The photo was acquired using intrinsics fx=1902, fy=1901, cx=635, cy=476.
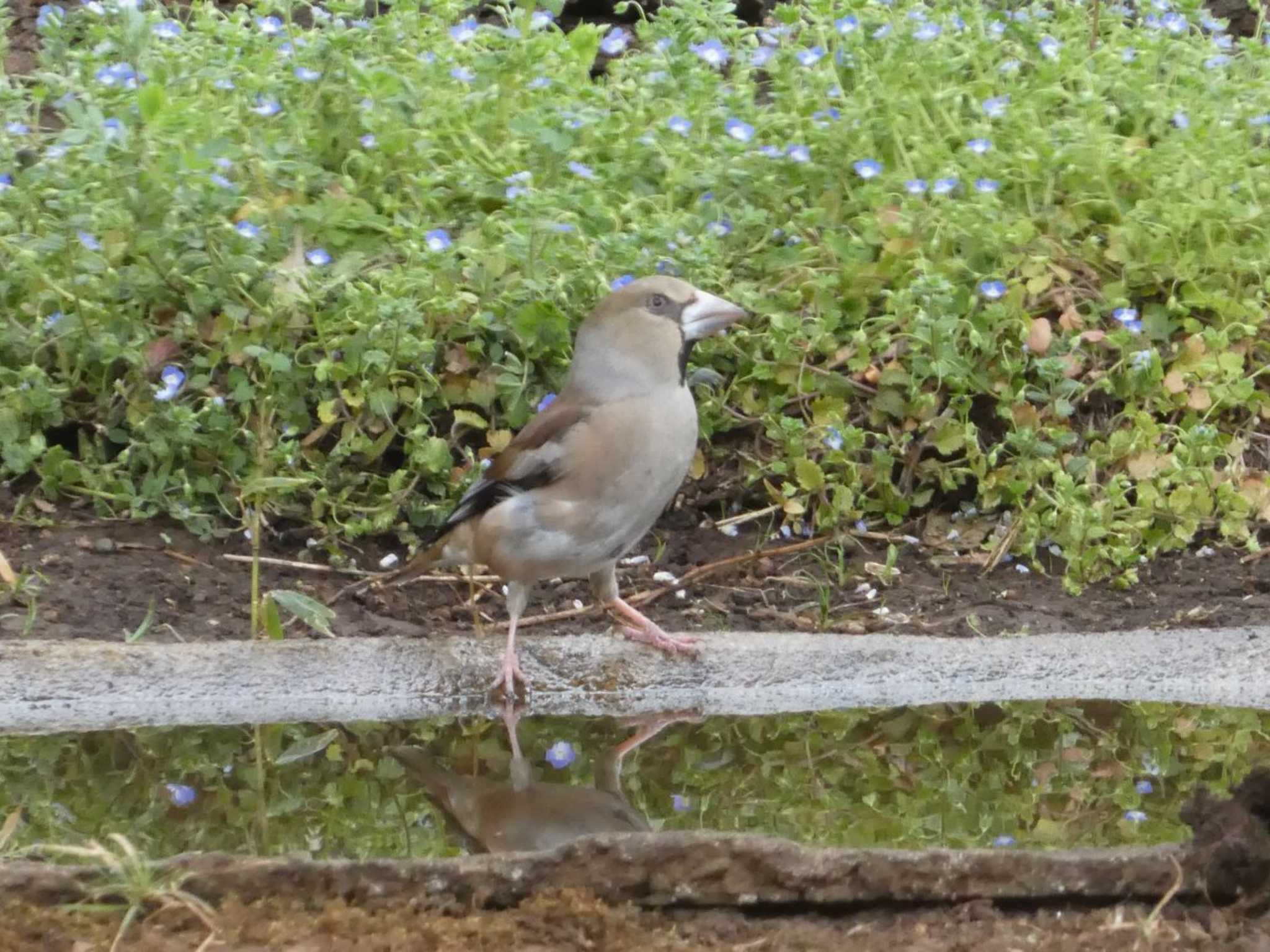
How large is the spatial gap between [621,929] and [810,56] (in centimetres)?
444

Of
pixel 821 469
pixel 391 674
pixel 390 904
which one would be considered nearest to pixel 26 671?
pixel 391 674

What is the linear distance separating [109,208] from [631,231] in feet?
4.88

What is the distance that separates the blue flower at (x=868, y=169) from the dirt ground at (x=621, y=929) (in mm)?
3661

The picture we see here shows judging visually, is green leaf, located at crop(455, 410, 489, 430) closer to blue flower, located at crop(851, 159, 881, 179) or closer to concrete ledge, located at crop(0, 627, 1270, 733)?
concrete ledge, located at crop(0, 627, 1270, 733)

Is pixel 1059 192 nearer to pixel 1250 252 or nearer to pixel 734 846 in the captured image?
pixel 1250 252

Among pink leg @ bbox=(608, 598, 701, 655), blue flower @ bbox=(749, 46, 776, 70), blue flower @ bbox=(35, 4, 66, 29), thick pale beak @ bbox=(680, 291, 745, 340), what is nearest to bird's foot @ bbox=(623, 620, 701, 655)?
pink leg @ bbox=(608, 598, 701, 655)

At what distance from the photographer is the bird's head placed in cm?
440

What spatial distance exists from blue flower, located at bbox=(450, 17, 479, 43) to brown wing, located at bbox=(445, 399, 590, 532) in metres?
2.48

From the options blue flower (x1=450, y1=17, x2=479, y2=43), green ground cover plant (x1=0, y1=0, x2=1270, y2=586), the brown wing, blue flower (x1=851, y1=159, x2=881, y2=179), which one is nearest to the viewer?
the brown wing

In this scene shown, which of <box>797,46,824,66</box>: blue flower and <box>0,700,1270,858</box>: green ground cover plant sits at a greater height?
<box>0,700,1270,858</box>: green ground cover plant

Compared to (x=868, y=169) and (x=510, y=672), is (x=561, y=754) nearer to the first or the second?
(x=510, y=672)

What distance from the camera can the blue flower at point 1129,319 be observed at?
18.0 feet

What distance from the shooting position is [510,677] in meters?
3.88

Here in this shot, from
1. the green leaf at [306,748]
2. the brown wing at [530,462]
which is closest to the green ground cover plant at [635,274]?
the brown wing at [530,462]
